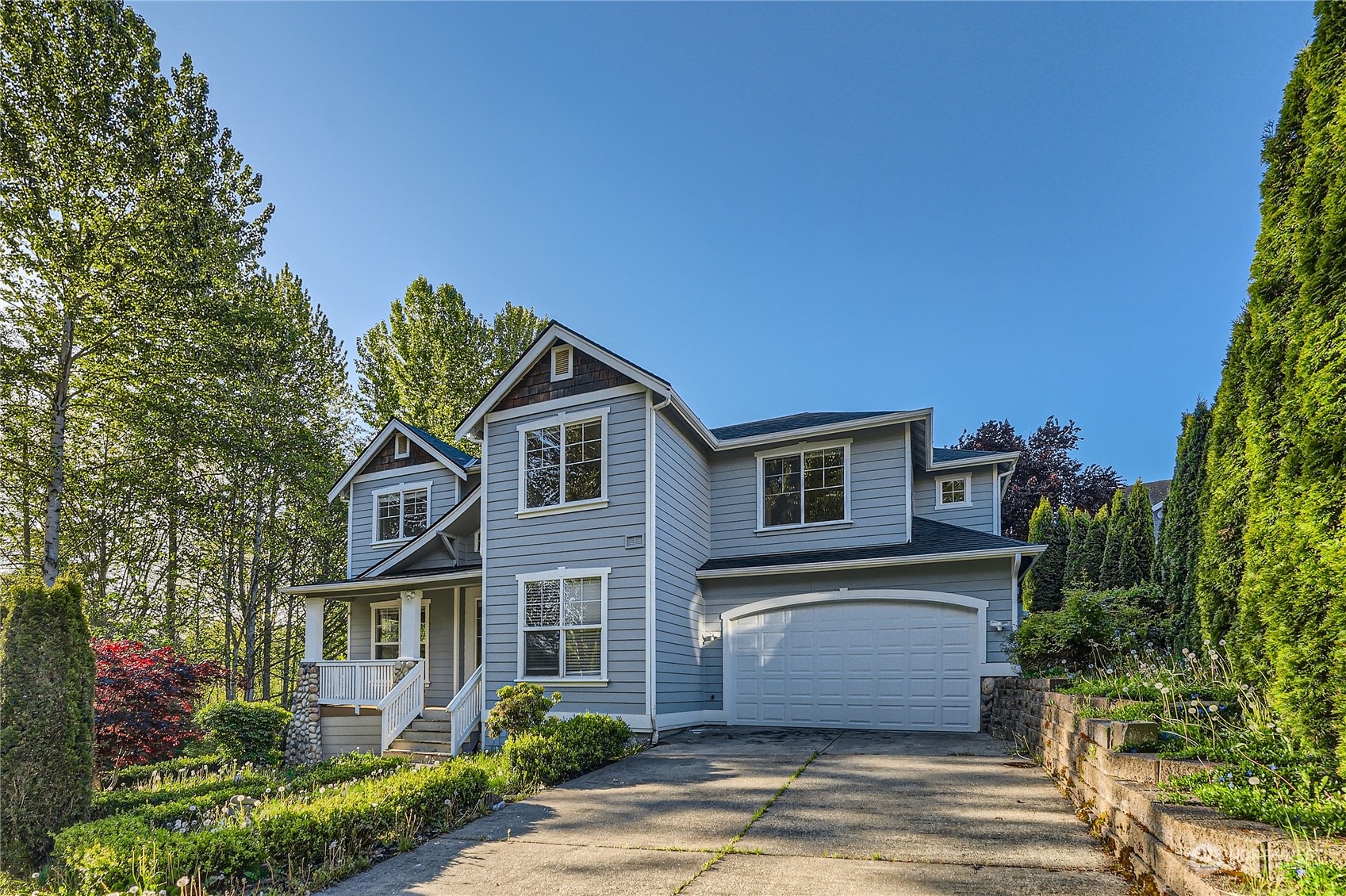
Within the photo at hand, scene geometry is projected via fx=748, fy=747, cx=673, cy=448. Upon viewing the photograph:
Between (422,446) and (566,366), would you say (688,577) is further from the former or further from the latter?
(422,446)

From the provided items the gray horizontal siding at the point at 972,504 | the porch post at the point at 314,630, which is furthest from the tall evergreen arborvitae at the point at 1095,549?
the porch post at the point at 314,630

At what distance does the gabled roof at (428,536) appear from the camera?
49.1 ft

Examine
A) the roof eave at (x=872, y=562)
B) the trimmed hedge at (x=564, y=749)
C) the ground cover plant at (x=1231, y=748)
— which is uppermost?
the roof eave at (x=872, y=562)

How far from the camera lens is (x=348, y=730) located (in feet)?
47.6

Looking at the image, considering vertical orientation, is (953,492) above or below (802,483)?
below

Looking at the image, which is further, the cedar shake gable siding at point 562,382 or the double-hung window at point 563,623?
the cedar shake gable siding at point 562,382

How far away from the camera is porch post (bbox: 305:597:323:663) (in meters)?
15.8

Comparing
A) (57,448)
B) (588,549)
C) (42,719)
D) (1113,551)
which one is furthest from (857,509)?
(57,448)

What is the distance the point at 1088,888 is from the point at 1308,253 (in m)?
3.66

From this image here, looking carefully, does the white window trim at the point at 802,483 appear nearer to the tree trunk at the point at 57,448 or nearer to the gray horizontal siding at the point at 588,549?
the gray horizontal siding at the point at 588,549

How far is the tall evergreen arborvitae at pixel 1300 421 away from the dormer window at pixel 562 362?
9.82 meters

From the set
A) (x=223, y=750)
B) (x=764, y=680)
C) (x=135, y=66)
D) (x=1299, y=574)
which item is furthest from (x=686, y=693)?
(x=135, y=66)

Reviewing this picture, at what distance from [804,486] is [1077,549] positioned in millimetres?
8555

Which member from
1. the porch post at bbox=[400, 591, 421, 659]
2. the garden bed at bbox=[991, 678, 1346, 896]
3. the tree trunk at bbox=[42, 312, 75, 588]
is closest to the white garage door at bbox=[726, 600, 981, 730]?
the garden bed at bbox=[991, 678, 1346, 896]
